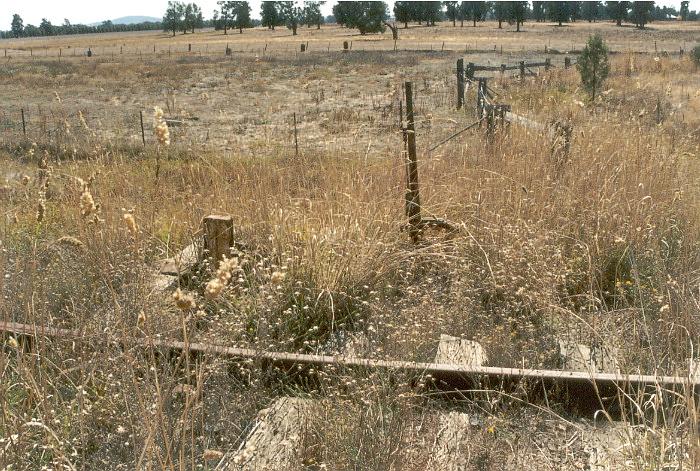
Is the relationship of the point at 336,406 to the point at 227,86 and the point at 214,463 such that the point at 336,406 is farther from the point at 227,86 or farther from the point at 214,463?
the point at 227,86

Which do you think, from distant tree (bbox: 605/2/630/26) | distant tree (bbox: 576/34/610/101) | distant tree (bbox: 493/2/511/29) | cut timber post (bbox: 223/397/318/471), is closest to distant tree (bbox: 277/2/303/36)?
distant tree (bbox: 493/2/511/29)

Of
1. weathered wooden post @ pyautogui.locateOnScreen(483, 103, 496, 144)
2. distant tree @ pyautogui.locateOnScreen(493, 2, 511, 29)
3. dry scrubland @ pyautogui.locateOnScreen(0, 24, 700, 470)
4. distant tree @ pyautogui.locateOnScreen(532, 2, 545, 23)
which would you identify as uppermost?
distant tree @ pyautogui.locateOnScreen(532, 2, 545, 23)

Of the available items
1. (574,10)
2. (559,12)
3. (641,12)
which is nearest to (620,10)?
(641,12)

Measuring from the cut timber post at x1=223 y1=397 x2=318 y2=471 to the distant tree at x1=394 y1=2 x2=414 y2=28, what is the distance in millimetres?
134595

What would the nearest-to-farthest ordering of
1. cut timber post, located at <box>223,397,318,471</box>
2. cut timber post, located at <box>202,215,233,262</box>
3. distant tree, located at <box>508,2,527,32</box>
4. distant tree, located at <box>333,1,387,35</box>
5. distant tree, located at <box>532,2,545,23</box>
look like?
cut timber post, located at <box>223,397,318,471</box> < cut timber post, located at <box>202,215,233,262</box> < distant tree, located at <box>333,1,387,35</box> < distant tree, located at <box>508,2,527,32</box> < distant tree, located at <box>532,2,545,23</box>

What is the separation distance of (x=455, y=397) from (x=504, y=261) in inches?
63.2

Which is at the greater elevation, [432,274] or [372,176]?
[372,176]

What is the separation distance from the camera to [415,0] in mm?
130250

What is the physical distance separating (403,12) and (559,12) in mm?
31880

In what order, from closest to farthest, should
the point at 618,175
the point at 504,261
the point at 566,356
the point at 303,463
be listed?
the point at 303,463
the point at 566,356
the point at 504,261
the point at 618,175

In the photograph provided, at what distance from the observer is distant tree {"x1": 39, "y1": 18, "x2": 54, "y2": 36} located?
191 metres

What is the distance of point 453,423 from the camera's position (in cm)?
348

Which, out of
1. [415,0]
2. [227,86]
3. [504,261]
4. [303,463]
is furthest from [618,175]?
[415,0]

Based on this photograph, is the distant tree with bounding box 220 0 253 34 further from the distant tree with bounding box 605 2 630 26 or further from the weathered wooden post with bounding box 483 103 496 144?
the weathered wooden post with bounding box 483 103 496 144
